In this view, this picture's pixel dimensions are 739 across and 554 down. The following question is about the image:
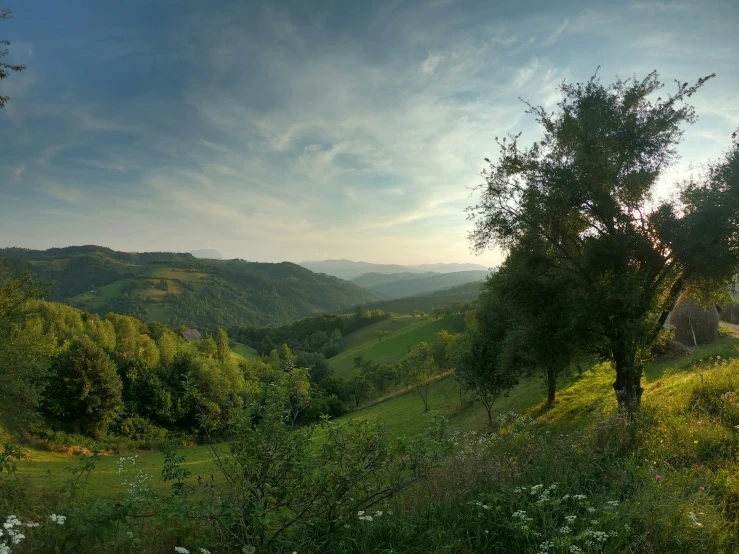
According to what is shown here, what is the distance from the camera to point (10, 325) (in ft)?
56.2

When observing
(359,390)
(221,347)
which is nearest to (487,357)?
(359,390)

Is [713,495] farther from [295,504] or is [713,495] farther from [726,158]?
[726,158]

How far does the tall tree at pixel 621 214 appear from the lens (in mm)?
10672

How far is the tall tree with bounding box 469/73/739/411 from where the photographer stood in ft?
35.0

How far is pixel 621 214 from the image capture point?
11.7 metres

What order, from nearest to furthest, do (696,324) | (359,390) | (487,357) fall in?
(487,357)
(696,324)
(359,390)

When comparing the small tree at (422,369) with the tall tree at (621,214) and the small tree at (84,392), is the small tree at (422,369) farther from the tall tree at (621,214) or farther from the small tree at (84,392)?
the small tree at (84,392)

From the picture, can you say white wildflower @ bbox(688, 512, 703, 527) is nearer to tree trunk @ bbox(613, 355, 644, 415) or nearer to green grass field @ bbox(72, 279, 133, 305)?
tree trunk @ bbox(613, 355, 644, 415)

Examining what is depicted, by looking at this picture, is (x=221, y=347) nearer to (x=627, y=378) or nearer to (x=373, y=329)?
(x=373, y=329)

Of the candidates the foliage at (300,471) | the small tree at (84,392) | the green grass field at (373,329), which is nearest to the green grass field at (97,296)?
the green grass field at (373,329)

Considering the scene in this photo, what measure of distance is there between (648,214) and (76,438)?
50315mm

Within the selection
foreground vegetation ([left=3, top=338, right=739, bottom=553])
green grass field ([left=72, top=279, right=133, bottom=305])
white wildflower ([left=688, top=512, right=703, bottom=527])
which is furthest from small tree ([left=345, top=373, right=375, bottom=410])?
green grass field ([left=72, top=279, right=133, bottom=305])

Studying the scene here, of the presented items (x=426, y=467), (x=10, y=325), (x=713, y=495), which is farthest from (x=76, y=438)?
(x=713, y=495)

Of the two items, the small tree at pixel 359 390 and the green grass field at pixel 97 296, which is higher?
the green grass field at pixel 97 296
